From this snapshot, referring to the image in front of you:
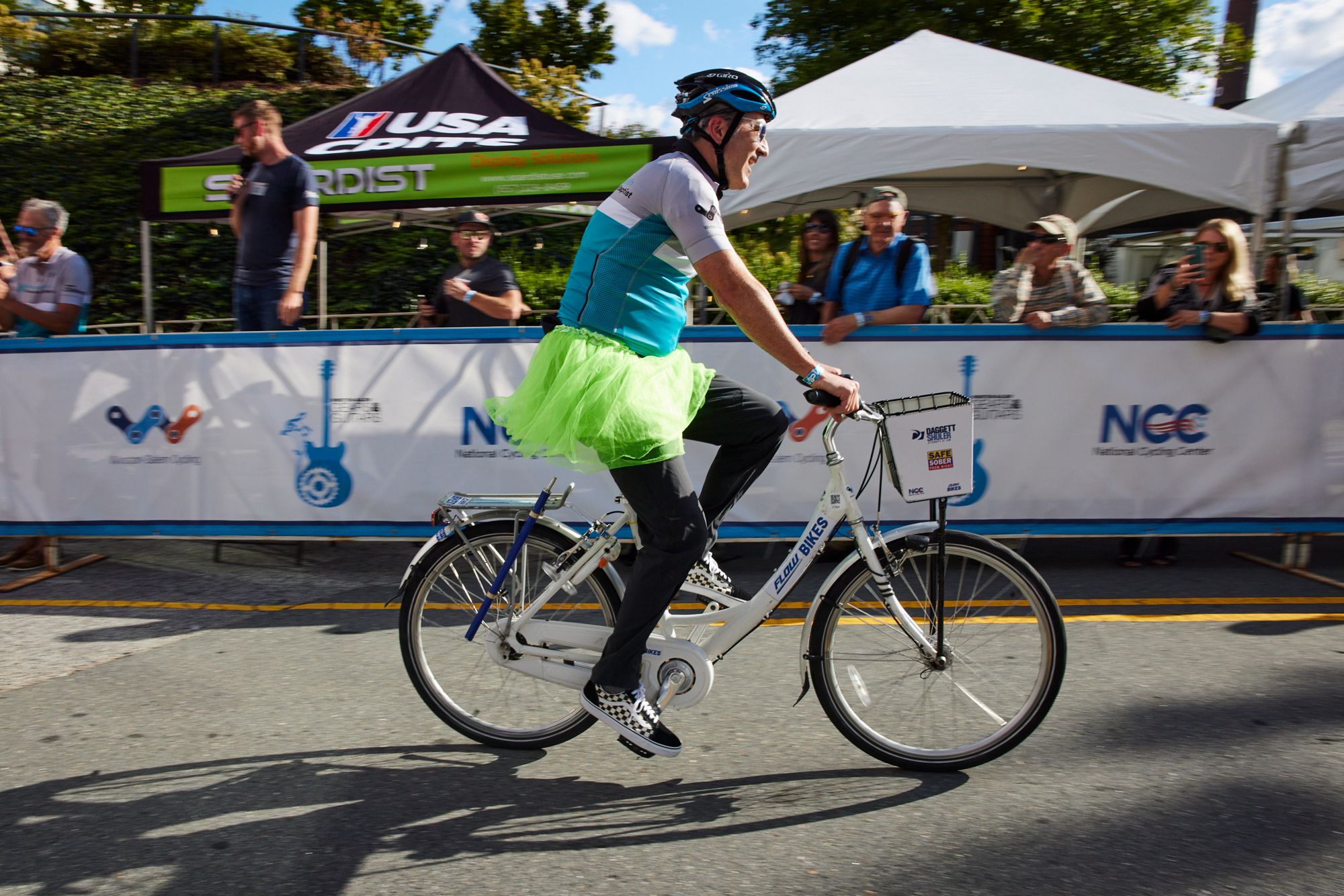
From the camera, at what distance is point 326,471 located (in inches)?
230

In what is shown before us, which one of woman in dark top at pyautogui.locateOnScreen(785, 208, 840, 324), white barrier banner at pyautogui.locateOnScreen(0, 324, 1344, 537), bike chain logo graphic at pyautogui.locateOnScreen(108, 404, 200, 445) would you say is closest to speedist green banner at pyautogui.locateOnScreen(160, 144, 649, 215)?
woman in dark top at pyautogui.locateOnScreen(785, 208, 840, 324)

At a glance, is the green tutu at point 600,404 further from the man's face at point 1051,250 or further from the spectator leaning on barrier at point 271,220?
the spectator leaning on barrier at point 271,220

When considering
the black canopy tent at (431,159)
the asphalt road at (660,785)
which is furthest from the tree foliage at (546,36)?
the asphalt road at (660,785)

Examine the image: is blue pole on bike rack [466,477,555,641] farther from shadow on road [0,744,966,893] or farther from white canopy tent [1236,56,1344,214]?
white canopy tent [1236,56,1344,214]

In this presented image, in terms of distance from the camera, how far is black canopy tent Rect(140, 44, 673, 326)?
794 cm

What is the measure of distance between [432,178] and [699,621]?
5793 millimetres

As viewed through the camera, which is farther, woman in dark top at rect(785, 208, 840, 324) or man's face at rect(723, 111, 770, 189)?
woman in dark top at rect(785, 208, 840, 324)

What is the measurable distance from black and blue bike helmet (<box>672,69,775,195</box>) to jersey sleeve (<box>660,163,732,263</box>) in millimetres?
184

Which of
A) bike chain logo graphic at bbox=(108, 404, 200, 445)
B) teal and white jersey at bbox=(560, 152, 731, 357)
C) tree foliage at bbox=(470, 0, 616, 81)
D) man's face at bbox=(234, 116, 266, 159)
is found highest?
tree foliage at bbox=(470, 0, 616, 81)

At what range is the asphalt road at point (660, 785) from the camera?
2732 mm

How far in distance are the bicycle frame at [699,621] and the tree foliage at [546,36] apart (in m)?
24.2

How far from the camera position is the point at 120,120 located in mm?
18938

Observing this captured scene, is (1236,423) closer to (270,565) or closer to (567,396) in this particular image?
(567,396)

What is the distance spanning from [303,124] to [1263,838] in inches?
313
